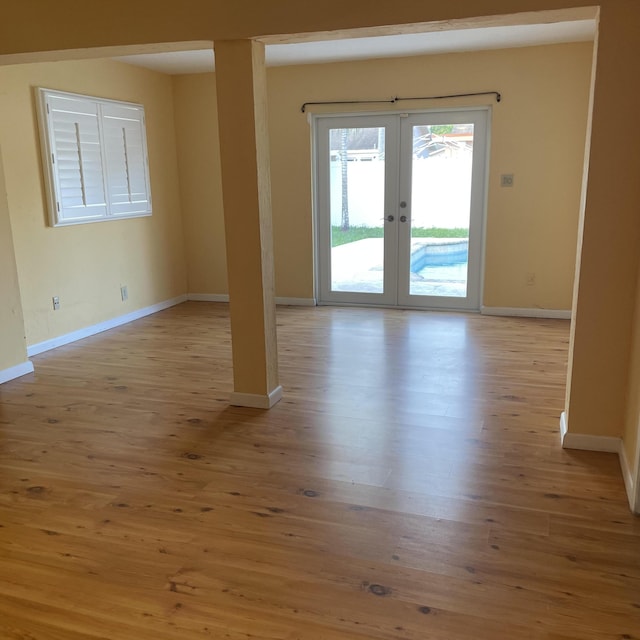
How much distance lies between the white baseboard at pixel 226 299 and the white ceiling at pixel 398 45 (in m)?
2.54

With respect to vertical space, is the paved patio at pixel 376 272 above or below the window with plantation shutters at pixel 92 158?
below

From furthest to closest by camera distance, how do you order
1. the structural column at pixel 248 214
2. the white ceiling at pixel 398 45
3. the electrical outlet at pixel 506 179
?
the electrical outlet at pixel 506 179 < the white ceiling at pixel 398 45 < the structural column at pixel 248 214

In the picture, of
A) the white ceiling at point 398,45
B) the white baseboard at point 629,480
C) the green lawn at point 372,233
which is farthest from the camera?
the green lawn at point 372,233

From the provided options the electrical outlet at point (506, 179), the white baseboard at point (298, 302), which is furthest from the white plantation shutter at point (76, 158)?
the electrical outlet at point (506, 179)

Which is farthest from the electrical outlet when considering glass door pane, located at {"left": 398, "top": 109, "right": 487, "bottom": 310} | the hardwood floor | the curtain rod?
the hardwood floor

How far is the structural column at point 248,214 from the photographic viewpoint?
3396 mm

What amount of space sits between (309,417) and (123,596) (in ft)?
5.61

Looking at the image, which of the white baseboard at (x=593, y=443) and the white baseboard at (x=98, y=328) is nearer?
the white baseboard at (x=593, y=443)

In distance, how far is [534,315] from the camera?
6.16 m

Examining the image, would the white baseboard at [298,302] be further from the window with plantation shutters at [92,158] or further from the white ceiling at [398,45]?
the white ceiling at [398,45]

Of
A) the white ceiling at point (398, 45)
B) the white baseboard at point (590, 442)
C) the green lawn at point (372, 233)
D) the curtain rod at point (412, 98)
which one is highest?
the white ceiling at point (398, 45)

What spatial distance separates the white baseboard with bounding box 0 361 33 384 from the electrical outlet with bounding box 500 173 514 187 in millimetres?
4611

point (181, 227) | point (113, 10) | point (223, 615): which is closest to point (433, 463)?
point (223, 615)

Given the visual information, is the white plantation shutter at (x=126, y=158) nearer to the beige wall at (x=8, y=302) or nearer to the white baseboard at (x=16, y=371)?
the beige wall at (x=8, y=302)
